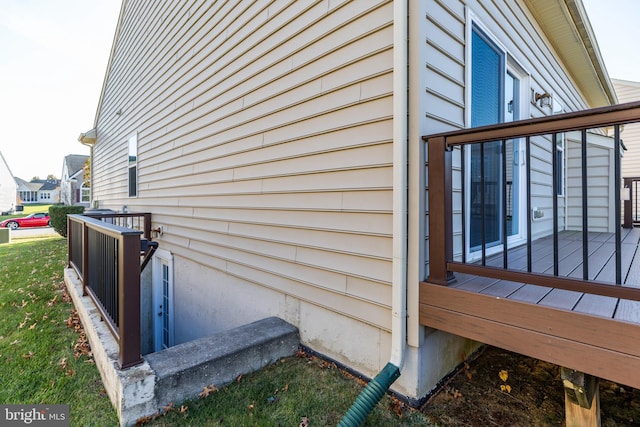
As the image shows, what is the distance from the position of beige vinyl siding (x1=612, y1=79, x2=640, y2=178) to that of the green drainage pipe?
464 inches

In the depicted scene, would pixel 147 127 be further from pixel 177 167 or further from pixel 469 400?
pixel 469 400

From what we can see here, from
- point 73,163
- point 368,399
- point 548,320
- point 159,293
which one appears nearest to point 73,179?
point 73,163

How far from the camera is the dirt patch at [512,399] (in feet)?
5.94

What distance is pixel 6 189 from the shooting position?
3003cm

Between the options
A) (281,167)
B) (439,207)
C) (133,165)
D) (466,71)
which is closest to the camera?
(439,207)

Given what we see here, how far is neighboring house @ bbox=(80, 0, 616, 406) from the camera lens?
196cm

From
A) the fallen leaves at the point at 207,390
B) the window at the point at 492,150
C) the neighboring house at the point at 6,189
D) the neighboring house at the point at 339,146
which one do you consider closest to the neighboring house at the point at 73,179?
the neighboring house at the point at 6,189

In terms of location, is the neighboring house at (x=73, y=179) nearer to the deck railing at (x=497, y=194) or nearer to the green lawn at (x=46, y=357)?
the green lawn at (x=46, y=357)

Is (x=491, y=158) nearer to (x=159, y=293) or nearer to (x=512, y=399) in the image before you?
(x=512, y=399)

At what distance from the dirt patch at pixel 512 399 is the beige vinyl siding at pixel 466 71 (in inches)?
35.1

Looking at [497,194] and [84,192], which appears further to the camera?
[84,192]

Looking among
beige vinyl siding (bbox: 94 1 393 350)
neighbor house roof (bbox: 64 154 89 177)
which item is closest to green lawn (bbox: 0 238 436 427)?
beige vinyl siding (bbox: 94 1 393 350)

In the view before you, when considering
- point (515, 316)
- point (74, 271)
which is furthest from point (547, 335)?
point (74, 271)

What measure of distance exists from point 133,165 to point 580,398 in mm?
8379
